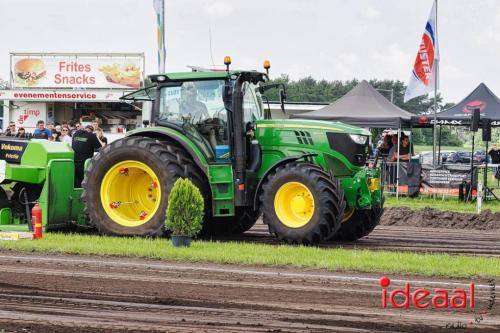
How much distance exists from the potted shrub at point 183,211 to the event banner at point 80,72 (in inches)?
1044

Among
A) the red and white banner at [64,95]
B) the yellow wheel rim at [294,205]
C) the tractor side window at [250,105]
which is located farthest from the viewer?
the red and white banner at [64,95]

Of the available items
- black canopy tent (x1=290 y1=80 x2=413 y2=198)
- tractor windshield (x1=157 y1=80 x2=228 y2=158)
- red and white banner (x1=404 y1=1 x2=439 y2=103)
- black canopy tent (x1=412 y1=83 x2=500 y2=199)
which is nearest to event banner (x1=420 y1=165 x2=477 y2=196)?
black canopy tent (x1=290 y1=80 x2=413 y2=198)

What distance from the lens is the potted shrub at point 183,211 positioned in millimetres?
11586

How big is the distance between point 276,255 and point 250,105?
2.93 m

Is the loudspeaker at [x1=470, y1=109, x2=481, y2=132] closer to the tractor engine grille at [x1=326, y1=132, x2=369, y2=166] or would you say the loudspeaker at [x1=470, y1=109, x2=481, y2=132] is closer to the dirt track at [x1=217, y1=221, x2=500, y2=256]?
the dirt track at [x1=217, y1=221, x2=500, y2=256]

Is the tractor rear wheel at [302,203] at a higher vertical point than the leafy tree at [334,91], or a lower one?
lower

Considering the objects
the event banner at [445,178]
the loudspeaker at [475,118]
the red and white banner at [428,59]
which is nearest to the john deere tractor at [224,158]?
the loudspeaker at [475,118]

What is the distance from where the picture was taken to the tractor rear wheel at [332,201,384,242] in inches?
531

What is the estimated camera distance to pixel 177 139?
12.9m

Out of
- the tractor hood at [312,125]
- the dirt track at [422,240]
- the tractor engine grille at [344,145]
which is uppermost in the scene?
the tractor hood at [312,125]

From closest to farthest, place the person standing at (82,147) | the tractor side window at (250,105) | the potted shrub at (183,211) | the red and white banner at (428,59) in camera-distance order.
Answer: the potted shrub at (183,211) < the tractor side window at (250,105) < the person standing at (82,147) < the red and white banner at (428,59)

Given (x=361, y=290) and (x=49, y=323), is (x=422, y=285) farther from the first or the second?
(x=49, y=323)

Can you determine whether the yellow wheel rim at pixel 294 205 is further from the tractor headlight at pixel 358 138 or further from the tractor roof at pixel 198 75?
the tractor roof at pixel 198 75

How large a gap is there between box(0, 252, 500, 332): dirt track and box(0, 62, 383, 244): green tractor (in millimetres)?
2408
